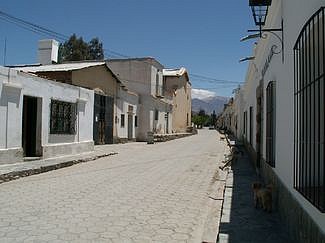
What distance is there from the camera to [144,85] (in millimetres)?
36469

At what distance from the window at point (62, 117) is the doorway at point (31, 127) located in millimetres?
812

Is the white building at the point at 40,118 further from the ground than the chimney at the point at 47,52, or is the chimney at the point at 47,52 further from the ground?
the chimney at the point at 47,52

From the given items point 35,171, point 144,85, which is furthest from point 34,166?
point 144,85

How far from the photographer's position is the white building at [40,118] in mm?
12422

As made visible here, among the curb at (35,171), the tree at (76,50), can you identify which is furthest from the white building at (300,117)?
the tree at (76,50)

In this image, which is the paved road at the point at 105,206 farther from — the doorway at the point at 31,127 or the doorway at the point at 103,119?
Result: the doorway at the point at 103,119

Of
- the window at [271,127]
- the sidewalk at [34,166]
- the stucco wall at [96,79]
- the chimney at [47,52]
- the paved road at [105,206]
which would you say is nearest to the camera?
the paved road at [105,206]

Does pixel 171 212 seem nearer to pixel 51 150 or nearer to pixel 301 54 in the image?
pixel 301 54

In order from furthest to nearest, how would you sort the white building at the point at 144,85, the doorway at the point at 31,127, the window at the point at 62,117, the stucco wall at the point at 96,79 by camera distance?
1. the white building at the point at 144,85
2. the stucco wall at the point at 96,79
3. the window at the point at 62,117
4. the doorway at the point at 31,127

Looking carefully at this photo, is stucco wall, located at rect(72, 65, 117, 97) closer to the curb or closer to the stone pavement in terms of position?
the curb

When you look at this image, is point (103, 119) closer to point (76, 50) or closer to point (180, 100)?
point (180, 100)

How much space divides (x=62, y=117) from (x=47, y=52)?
12437 mm

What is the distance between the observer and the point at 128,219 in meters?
6.87

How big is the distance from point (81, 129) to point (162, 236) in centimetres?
1279
